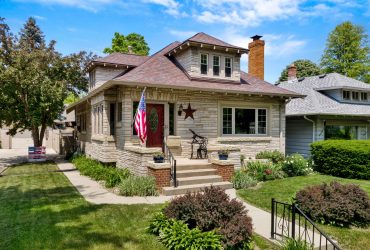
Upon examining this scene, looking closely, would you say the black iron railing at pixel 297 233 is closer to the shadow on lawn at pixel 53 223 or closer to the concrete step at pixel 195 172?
the shadow on lawn at pixel 53 223

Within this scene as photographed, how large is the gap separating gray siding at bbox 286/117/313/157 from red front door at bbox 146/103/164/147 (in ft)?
32.3

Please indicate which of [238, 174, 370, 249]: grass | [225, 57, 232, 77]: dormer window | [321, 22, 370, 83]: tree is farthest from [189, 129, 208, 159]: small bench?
[321, 22, 370, 83]: tree

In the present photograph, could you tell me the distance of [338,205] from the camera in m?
6.84

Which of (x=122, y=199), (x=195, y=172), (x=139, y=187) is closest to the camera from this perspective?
(x=122, y=199)

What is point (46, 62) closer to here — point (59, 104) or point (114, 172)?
point (59, 104)

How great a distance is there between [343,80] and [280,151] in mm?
9398

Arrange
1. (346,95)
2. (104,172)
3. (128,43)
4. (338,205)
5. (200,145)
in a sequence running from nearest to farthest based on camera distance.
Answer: (338,205) < (104,172) < (200,145) < (346,95) < (128,43)

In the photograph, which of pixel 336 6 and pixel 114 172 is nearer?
pixel 114 172

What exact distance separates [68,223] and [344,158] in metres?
11.8

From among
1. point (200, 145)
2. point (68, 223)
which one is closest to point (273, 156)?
point (200, 145)

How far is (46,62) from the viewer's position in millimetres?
19219

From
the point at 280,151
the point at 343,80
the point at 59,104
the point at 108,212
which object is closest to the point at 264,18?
the point at 280,151

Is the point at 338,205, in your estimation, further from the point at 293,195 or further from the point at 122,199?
the point at 122,199

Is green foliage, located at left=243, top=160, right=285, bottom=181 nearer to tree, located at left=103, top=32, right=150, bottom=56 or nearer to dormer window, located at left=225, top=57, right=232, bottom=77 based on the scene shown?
dormer window, located at left=225, top=57, right=232, bottom=77
